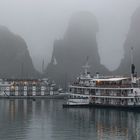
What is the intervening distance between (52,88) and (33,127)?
77.9 m

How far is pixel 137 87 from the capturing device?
66000 mm

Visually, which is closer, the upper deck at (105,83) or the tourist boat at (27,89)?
the upper deck at (105,83)

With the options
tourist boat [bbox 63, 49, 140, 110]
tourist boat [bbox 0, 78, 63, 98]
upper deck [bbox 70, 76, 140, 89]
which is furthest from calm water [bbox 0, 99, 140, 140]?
tourist boat [bbox 0, 78, 63, 98]

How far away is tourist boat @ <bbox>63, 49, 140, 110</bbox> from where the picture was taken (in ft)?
216

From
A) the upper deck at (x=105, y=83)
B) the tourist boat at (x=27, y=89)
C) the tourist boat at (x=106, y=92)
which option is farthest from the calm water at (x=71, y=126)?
the tourist boat at (x=27, y=89)

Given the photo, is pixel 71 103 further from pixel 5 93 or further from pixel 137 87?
pixel 5 93

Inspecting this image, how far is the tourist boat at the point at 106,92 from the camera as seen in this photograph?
216 ft

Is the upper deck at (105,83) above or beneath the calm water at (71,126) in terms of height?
above

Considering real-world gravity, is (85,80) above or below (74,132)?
above

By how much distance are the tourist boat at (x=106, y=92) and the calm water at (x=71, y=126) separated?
23.4 ft

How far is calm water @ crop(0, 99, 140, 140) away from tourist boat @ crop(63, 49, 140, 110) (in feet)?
23.4

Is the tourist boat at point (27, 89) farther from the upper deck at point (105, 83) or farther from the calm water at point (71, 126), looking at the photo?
the calm water at point (71, 126)

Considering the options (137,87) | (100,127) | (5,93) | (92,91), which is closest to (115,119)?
(100,127)

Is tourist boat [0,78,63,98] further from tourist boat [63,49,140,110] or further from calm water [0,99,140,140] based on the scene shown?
calm water [0,99,140,140]
